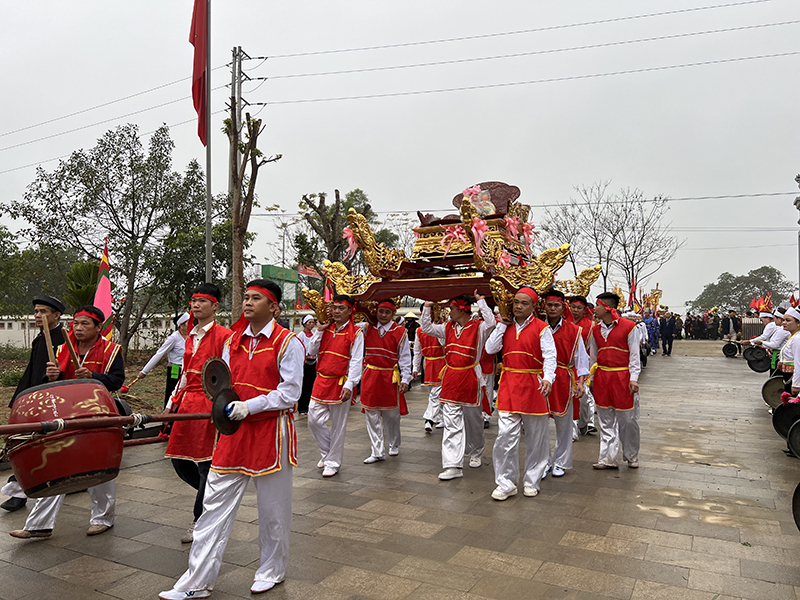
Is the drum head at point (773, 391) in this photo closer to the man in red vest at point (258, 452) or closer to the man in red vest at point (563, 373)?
the man in red vest at point (563, 373)

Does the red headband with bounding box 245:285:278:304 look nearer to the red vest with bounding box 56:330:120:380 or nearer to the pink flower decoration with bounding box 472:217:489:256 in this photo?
the red vest with bounding box 56:330:120:380

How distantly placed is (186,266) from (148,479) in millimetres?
9584

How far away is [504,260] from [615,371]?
1.73m

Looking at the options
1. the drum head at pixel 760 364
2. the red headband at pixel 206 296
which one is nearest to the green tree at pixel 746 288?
the drum head at pixel 760 364

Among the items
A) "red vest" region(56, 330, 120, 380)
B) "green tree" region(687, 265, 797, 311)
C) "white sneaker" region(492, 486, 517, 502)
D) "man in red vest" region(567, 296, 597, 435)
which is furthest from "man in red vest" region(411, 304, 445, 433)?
"green tree" region(687, 265, 797, 311)

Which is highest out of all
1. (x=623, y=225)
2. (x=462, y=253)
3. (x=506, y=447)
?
(x=623, y=225)

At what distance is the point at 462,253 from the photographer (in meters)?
7.68

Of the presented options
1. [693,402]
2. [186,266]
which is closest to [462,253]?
[693,402]

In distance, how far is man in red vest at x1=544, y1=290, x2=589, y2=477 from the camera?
6238mm

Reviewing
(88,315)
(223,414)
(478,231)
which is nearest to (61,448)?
(223,414)

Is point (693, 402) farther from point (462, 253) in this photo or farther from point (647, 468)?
point (462, 253)

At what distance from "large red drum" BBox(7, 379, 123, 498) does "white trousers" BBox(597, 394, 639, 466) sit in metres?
5.07

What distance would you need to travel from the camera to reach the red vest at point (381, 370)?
274 inches

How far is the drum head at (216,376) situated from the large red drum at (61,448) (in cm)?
53
